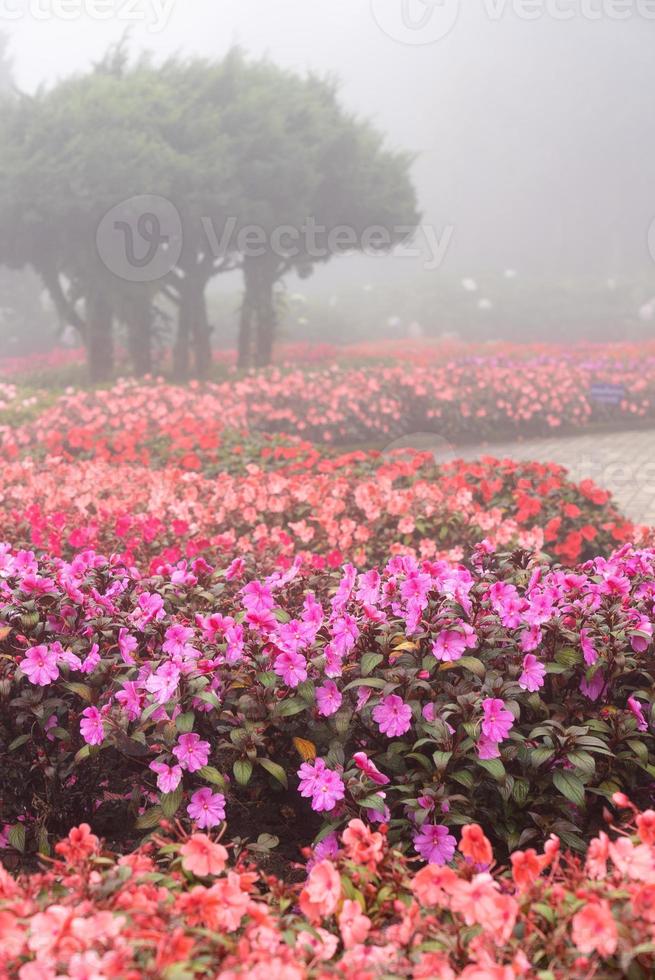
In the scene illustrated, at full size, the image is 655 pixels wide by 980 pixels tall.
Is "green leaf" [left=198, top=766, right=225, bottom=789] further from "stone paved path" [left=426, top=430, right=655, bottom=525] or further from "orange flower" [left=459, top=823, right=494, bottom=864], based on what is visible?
"stone paved path" [left=426, top=430, right=655, bottom=525]

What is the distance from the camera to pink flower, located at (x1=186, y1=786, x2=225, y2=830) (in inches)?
82.2

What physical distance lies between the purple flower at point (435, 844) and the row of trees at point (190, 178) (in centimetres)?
1165

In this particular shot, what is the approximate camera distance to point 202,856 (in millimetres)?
1613

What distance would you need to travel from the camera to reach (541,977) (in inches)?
53.1

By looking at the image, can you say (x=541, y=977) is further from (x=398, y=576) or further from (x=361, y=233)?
(x=361, y=233)

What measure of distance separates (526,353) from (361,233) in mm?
3484

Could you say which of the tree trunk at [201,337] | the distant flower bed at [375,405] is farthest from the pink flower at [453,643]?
the tree trunk at [201,337]

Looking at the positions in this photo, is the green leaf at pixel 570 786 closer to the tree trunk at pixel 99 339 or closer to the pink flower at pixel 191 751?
the pink flower at pixel 191 751

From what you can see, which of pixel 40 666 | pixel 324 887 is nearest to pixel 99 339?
pixel 40 666

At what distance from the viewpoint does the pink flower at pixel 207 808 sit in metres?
2.09

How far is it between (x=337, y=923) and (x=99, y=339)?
13.2 m

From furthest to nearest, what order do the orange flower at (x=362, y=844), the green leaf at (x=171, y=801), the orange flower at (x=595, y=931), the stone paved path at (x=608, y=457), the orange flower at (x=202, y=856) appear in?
the stone paved path at (x=608, y=457)
the green leaf at (x=171, y=801)
the orange flower at (x=362, y=844)
the orange flower at (x=202, y=856)
the orange flower at (x=595, y=931)

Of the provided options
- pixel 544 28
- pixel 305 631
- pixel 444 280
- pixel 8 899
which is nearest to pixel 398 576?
pixel 305 631

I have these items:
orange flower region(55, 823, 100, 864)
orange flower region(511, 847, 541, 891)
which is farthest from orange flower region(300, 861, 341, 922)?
orange flower region(55, 823, 100, 864)
